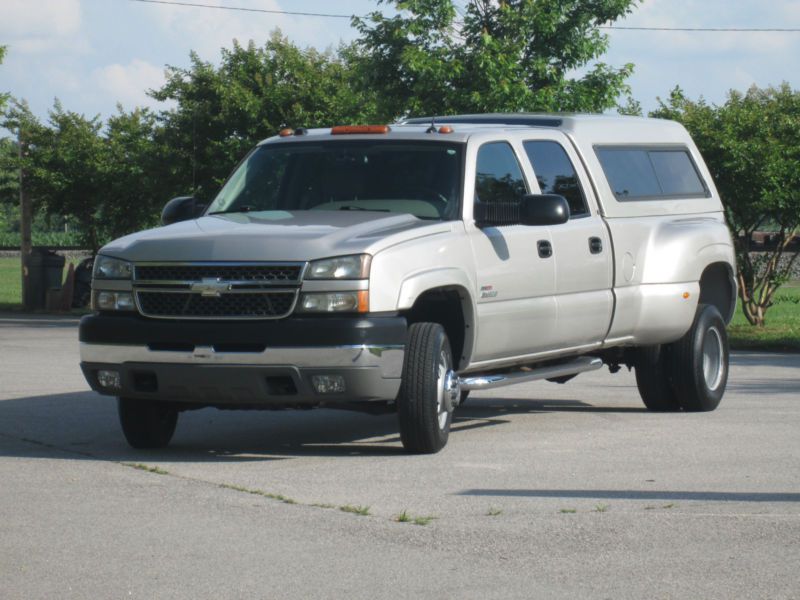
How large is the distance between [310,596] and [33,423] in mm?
6003

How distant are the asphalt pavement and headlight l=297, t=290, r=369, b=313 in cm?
91

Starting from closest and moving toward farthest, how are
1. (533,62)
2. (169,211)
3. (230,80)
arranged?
(169,211), (533,62), (230,80)

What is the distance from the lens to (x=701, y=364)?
11.9 meters

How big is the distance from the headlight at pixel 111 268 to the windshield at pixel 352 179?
1.22 metres

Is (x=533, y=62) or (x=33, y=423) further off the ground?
(x=533, y=62)

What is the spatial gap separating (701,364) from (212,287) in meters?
4.59

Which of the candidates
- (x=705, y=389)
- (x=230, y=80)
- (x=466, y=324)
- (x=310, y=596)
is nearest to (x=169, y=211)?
(x=466, y=324)

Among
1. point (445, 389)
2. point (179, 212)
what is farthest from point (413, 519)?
point (179, 212)

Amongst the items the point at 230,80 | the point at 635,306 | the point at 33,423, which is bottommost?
the point at 33,423

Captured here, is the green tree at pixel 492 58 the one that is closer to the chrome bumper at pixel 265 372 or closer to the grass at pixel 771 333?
the grass at pixel 771 333

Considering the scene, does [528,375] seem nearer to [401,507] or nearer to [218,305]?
[218,305]

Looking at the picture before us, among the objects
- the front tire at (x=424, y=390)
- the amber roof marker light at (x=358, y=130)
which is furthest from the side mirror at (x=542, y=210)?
the amber roof marker light at (x=358, y=130)

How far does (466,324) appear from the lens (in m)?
9.64

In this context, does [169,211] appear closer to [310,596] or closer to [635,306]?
[635,306]
